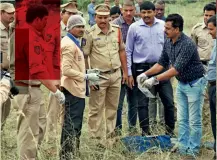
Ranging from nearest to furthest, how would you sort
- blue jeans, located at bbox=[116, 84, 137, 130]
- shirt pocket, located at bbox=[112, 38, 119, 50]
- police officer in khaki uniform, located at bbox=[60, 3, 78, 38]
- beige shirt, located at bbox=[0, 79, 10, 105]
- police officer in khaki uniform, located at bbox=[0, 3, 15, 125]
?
beige shirt, located at bbox=[0, 79, 10, 105] < police officer in khaki uniform, located at bbox=[0, 3, 15, 125] < shirt pocket, located at bbox=[112, 38, 119, 50] < blue jeans, located at bbox=[116, 84, 137, 130] < police officer in khaki uniform, located at bbox=[60, 3, 78, 38]

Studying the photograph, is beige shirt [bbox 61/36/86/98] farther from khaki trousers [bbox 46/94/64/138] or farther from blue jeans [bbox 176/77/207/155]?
blue jeans [bbox 176/77/207/155]

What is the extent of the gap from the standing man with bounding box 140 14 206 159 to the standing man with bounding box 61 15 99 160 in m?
0.89

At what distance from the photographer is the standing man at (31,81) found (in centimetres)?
559

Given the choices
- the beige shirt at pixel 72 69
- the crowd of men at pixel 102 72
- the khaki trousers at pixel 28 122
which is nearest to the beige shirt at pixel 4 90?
the crowd of men at pixel 102 72

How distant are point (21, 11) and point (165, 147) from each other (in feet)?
7.83

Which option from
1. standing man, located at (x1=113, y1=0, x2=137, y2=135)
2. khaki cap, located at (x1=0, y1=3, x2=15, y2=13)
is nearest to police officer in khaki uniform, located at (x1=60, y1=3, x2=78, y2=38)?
standing man, located at (x1=113, y1=0, x2=137, y2=135)

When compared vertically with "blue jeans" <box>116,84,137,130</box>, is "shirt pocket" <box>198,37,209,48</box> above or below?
above

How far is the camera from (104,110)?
7395mm

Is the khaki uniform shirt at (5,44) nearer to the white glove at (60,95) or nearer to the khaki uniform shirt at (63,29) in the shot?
the khaki uniform shirt at (63,29)

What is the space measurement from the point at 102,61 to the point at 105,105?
604 millimetres

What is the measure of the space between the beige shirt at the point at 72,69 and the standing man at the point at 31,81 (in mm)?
296

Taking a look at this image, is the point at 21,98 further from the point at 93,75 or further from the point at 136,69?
the point at 136,69

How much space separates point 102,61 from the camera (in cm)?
694

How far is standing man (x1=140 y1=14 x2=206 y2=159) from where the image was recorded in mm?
6191
